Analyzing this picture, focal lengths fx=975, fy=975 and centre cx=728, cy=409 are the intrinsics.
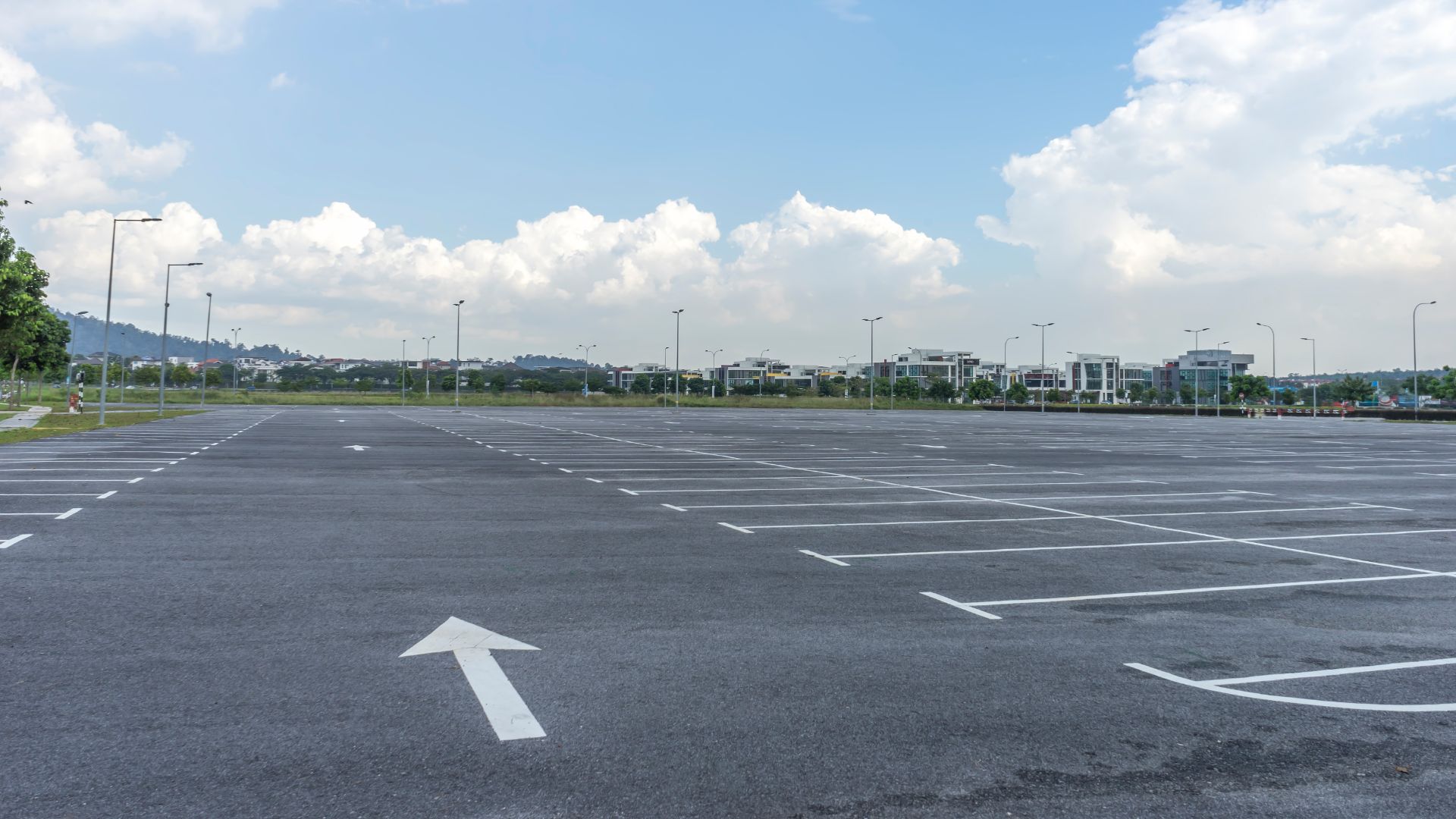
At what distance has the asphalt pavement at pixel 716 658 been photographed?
4.44 metres

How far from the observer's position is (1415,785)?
453 centimetres

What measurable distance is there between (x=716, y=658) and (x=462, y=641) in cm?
183

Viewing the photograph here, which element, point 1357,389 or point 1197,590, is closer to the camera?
point 1197,590

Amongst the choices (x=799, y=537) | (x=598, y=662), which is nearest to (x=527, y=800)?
(x=598, y=662)

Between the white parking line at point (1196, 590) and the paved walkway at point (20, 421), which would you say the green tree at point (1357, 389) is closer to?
the white parking line at point (1196, 590)

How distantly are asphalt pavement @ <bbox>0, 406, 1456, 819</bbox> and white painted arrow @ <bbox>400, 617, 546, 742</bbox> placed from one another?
3cm

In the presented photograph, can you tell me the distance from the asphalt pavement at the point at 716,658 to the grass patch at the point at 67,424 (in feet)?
67.3

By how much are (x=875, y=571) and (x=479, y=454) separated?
1939cm

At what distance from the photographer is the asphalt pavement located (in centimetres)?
444

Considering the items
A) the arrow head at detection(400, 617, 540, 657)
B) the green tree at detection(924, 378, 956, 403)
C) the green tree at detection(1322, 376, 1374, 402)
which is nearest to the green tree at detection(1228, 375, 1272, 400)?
the green tree at detection(1322, 376, 1374, 402)

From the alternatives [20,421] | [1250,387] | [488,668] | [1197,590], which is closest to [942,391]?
[1250,387]

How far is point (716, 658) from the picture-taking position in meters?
6.49

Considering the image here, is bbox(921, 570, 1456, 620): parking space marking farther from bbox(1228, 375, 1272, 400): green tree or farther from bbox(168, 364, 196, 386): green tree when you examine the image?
bbox(168, 364, 196, 386): green tree

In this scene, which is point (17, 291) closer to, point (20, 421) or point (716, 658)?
point (20, 421)
